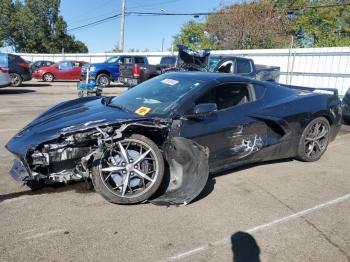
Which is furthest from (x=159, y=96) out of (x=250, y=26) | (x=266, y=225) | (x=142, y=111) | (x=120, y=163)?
(x=250, y=26)

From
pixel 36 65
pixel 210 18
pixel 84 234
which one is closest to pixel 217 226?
pixel 84 234

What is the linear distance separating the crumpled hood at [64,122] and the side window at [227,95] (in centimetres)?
98

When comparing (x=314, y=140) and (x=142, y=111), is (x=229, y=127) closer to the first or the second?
(x=142, y=111)

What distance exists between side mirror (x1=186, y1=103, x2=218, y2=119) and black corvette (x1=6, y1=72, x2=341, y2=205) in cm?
1

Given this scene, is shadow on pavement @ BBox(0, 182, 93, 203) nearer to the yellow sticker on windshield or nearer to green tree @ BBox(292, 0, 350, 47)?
the yellow sticker on windshield

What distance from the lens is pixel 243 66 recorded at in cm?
1177

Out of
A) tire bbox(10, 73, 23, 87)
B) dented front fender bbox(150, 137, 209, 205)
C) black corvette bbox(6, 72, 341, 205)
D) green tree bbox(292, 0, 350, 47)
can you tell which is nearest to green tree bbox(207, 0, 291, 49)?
green tree bbox(292, 0, 350, 47)

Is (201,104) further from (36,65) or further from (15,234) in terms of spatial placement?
(36,65)

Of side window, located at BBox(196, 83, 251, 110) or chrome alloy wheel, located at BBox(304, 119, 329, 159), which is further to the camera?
chrome alloy wheel, located at BBox(304, 119, 329, 159)

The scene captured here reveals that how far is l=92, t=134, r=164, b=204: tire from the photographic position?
391cm

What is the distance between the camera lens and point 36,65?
2705 cm

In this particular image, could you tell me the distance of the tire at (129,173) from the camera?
3910 mm

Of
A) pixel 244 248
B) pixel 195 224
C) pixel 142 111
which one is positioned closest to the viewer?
pixel 244 248

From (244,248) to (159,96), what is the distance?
2.32 meters
